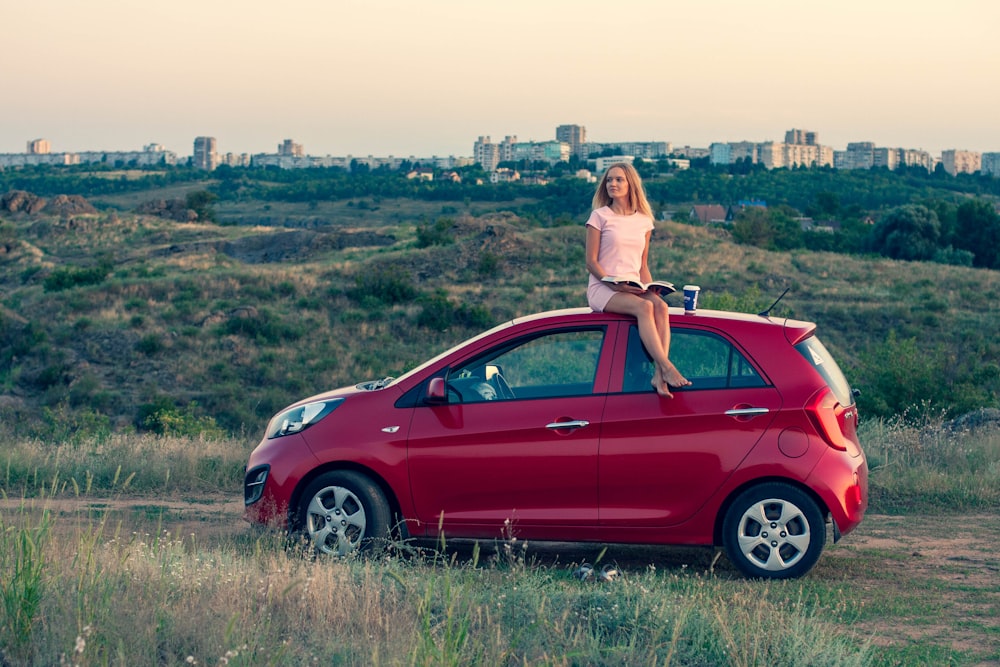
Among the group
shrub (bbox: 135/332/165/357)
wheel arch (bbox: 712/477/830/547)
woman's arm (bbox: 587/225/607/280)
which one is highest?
woman's arm (bbox: 587/225/607/280)

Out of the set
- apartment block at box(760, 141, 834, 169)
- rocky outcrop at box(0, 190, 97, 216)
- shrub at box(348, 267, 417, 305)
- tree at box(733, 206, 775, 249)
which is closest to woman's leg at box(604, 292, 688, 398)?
shrub at box(348, 267, 417, 305)

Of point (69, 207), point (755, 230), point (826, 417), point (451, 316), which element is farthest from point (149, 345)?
point (69, 207)

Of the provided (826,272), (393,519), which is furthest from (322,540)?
(826,272)

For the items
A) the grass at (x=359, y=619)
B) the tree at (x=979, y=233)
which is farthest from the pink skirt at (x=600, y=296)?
the tree at (x=979, y=233)

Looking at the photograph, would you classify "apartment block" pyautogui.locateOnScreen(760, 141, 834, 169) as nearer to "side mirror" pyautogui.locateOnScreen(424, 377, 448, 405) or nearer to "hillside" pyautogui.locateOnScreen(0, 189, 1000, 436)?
"hillside" pyautogui.locateOnScreen(0, 189, 1000, 436)

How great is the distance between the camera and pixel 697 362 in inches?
259

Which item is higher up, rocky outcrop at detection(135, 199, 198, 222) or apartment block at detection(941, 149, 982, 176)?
apartment block at detection(941, 149, 982, 176)

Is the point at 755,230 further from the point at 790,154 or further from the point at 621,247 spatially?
the point at 790,154

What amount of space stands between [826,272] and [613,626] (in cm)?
4404

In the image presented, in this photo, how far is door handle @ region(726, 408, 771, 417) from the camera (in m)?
6.33

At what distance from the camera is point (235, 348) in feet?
106

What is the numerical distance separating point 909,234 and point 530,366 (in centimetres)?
6110

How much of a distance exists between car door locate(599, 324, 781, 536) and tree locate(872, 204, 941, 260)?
59.8 metres

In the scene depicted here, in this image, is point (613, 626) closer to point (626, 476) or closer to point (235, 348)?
point (626, 476)
